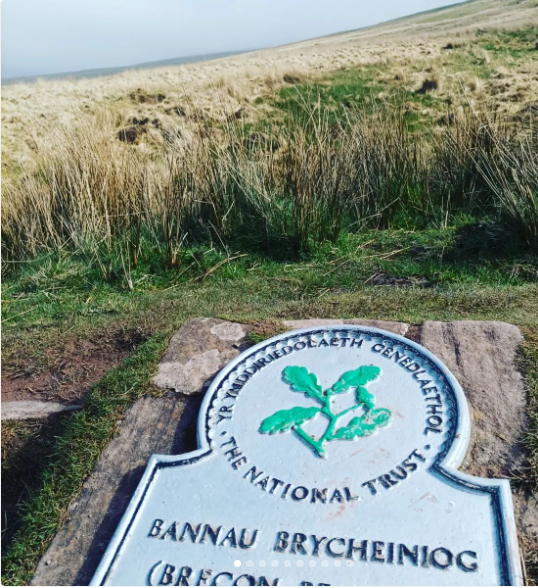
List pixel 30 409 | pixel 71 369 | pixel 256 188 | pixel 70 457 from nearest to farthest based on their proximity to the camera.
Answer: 1. pixel 70 457
2. pixel 30 409
3. pixel 71 369
4. pixel 256 188

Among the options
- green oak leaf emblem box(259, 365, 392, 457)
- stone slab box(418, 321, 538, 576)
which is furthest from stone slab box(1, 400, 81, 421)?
stone slab box(418, 321, 538, 576)

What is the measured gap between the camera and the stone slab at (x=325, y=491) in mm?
1567

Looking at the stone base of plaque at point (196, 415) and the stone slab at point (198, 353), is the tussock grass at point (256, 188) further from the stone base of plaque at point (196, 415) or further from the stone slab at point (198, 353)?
the stone base of plaque at point (196, 415)

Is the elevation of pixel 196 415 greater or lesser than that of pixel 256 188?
lesser

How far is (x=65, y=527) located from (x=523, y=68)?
11.7 meters

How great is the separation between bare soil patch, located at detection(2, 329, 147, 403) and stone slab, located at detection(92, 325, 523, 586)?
0.80 metres

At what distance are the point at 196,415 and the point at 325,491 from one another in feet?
2.01

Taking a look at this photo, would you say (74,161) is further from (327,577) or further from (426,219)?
(327,577)

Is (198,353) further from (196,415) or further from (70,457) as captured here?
(70,457)

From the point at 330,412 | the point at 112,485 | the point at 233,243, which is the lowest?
the point at 233,243

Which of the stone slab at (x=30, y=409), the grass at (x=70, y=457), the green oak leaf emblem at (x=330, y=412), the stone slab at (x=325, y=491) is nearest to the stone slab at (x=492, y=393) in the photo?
the stone slab at (x=325, y=491)

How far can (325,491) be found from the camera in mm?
1769

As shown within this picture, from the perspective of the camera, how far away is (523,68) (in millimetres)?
11188

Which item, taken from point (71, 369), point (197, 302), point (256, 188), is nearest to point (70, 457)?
point (71, 369)
